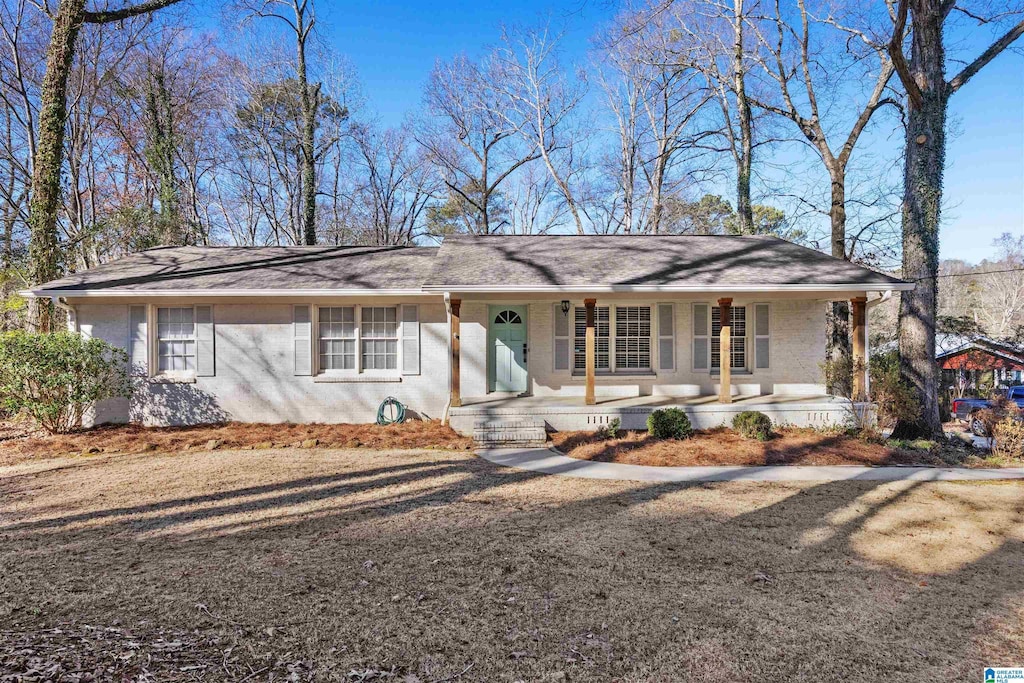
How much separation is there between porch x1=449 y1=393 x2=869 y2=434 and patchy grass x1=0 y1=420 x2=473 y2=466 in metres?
0.63

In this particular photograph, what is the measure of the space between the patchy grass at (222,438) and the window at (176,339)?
1.35 meters

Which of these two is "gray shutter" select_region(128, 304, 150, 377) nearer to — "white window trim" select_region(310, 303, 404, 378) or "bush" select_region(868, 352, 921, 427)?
"white window trim" select_region(310, 303, 404, 378)

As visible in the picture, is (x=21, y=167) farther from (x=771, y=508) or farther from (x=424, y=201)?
(x=771, y=508)

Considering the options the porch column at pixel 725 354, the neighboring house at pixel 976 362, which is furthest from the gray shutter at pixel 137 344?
the neighboring house at pixel 976 362

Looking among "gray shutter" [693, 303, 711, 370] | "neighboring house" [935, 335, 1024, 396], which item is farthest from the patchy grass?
"neighboring house" [935, 335, 1024, 396]

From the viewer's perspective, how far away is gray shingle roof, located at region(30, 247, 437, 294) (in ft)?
34.7

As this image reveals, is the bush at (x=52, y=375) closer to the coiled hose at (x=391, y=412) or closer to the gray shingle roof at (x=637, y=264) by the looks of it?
the coiled hose at (x=391, y=412)

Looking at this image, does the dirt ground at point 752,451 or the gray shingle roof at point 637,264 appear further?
the gray shingle roof at point 637,264

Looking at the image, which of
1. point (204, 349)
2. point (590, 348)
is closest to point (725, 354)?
point (590, 348)

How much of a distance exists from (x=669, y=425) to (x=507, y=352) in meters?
3.84

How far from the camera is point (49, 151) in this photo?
36.5 ft

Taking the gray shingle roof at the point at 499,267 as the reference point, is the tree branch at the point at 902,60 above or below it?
above

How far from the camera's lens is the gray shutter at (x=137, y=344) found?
10.8 metres

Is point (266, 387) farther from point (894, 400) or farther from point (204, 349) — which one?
point (894, 400)
